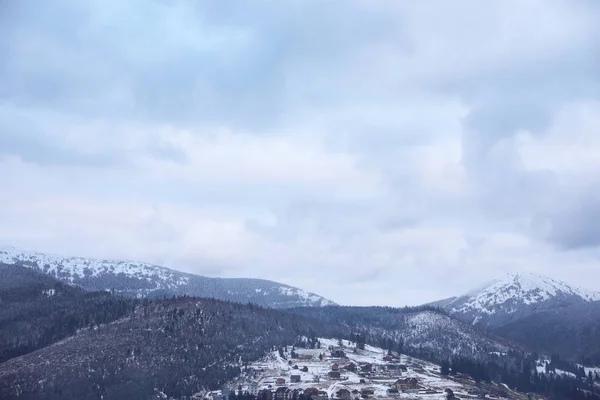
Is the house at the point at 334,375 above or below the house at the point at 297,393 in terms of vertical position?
above

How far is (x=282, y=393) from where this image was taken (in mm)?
163250

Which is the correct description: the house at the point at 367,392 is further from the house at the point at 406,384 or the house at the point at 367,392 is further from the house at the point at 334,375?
the house at the point at 334,375

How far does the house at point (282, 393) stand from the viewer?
157m

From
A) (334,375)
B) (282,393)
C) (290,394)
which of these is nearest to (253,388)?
(282,393)

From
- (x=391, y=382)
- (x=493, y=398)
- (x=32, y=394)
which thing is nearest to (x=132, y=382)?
(x=32, y=394)

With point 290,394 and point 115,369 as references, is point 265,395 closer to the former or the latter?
point 290,394

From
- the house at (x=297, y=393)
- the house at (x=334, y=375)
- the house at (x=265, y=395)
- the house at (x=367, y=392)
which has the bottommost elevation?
the house at (x=265, y=395)

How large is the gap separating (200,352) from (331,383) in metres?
44.4

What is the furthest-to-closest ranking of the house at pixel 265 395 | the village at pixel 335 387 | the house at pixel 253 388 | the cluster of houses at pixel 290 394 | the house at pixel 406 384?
1. the house at pixel 406 384
2. the house at pixel 253 388
3. the village at pixel 335 387
4. the cluster of houses at pixel 290 394
5. the house at pixel 265 395

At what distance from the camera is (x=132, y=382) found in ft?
545

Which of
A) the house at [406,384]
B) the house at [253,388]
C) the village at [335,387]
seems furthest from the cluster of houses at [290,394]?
the house at [406,384]

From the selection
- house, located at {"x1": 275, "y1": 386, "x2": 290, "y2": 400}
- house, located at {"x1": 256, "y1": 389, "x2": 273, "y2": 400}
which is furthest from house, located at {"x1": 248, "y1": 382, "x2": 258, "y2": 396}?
house, located at {"x1": 275, "y1": 386, "x2": 290, "y2": 400}

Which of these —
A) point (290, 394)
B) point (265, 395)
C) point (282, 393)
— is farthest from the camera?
point (282, 393)

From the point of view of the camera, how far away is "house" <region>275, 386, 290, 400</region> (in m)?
157
